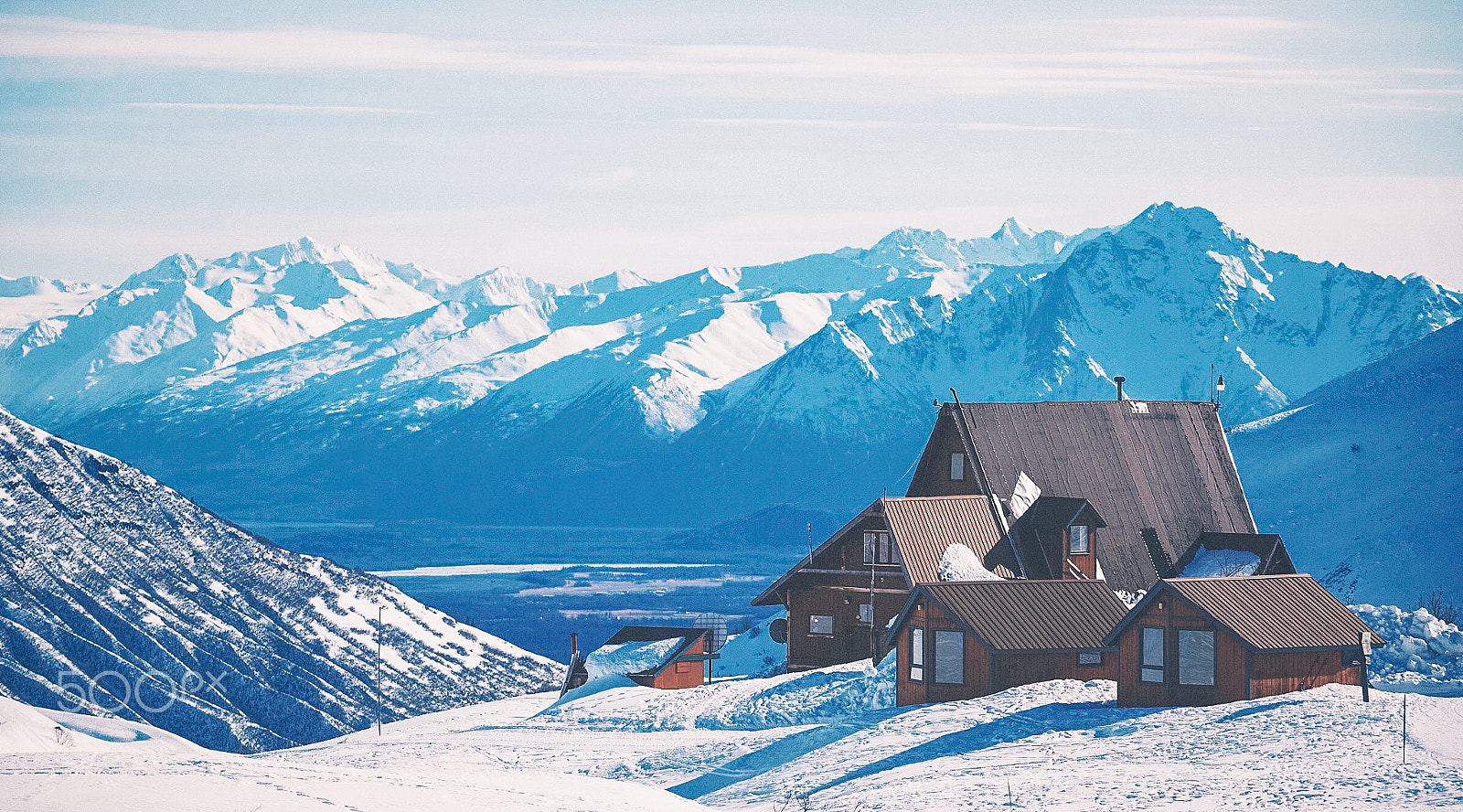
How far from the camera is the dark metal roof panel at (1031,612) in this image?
174ft

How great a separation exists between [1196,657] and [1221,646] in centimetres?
75

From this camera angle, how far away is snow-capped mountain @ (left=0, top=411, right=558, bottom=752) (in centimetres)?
13900

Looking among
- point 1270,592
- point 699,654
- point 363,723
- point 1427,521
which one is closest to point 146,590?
point 363,723

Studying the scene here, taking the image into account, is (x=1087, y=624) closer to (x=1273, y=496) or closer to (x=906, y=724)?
(x=906, y=724)

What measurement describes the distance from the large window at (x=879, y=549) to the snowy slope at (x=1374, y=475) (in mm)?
54261

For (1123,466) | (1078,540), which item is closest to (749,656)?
(1123,466)

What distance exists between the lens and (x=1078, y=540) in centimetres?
6381

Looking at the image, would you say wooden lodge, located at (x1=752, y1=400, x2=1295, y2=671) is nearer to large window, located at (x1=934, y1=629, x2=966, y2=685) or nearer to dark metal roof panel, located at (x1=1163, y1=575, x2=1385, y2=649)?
large window, located at (x1=934, y1=629, x2=966, y2=685)

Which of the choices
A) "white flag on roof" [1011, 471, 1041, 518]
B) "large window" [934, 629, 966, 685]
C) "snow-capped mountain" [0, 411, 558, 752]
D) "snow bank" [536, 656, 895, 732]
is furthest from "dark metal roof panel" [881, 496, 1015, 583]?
"snow-capped mountain" [0, 411, 558, 752]

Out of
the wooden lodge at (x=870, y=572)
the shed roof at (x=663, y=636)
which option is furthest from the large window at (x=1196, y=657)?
the shed roof at (x=663, y=636)

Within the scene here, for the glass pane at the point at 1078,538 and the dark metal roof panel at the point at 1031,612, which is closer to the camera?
the dark metal roof panel at the point at 1031,612

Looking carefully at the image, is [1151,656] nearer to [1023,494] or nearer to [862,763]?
[862,763]

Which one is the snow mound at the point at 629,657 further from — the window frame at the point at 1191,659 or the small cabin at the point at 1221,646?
the window frame at the point at 1191,659

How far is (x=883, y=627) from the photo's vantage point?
65.1m
